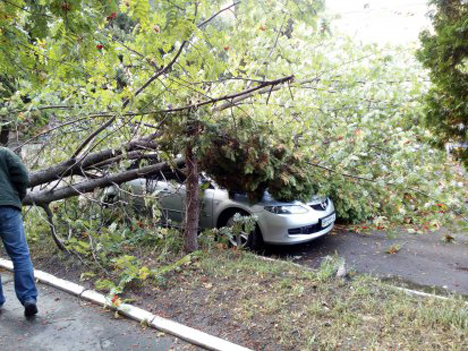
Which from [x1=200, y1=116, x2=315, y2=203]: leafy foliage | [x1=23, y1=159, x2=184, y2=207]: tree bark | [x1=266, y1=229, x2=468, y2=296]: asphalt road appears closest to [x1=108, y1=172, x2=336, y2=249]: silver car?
[x1=200, y1=116, x2=315, y2=203]: leafy foliage

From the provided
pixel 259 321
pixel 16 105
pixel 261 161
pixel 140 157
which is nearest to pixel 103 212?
pixel 140 157

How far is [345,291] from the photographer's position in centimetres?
408

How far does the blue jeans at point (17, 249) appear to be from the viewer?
147 inches

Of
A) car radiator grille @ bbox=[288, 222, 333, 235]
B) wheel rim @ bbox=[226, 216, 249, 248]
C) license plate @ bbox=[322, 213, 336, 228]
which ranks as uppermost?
license plate @ bbox=[322, 213, 336, 228]

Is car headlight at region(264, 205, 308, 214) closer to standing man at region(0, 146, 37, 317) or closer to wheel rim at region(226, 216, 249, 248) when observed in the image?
wheel rim at region(226, 216, 249, 248)

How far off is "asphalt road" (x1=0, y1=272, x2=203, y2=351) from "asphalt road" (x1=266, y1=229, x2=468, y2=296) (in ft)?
8.84

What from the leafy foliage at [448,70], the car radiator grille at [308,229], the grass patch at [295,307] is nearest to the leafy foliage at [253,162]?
the car radiator grille at [308,229]

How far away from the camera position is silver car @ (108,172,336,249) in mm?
5711

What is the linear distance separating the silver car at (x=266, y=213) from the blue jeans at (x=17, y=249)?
1.97 meters

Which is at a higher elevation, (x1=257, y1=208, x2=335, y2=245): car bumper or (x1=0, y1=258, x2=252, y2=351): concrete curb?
(x1=257, y1=208, x2=335, y2=245): car bumper

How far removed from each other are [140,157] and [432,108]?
414 centimetres

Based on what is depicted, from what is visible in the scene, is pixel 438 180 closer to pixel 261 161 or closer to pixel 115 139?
pixel 261 161

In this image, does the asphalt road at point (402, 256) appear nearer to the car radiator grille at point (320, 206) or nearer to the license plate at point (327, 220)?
the license plate at point (327, 220)

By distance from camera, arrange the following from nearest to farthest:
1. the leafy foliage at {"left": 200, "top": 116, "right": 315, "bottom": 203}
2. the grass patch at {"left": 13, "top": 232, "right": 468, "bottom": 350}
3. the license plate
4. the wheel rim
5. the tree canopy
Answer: the grass patch at {"left": 13, "top": 232, "right": 468, "bottom": 350}, the tree canopy, the leafy foliage at {"left": 200, "top": 116, "right": 315, "bottom": 203}, the wheel rim, the license plate
